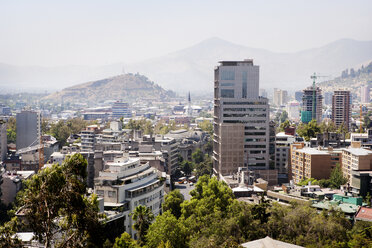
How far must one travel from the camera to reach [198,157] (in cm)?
7381

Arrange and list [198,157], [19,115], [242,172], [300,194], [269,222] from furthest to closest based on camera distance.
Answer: [19,115] < [198,157] < [242,172] < [300,194] < [269,222]

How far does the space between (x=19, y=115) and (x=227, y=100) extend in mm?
40165

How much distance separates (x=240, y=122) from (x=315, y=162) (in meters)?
8.89

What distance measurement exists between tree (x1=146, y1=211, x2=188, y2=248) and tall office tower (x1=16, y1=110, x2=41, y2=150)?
5473 cm

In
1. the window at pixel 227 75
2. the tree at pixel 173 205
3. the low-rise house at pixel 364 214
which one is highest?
the window at pixel 227 75

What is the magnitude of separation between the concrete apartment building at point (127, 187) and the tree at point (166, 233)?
13.4 ft

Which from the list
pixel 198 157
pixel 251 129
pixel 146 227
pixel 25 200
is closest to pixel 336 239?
pixel 146 227

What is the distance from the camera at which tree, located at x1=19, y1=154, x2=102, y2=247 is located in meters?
15.7

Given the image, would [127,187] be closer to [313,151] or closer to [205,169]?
[313,151]

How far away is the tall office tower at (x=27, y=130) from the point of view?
78750 mm

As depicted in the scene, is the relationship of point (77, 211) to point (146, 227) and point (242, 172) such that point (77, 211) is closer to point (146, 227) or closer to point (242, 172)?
point (146, 227)

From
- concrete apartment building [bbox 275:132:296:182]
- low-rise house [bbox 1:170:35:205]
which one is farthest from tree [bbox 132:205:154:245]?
concrete apartment building [bbox 275:132:296:182]

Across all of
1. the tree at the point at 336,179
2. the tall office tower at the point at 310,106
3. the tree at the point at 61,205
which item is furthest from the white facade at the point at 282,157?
the tall office tower at the point at 310,106

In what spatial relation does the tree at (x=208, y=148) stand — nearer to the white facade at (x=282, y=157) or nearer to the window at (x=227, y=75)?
the white facade at (x=282, y=157)
